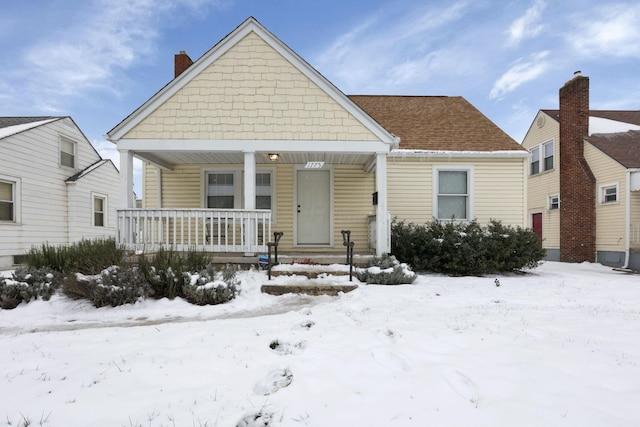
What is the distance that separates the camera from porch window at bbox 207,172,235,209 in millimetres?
10062

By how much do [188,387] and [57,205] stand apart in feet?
44.4

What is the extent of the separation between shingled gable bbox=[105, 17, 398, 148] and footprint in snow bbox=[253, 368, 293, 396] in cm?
619

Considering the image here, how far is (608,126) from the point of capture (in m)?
15.1

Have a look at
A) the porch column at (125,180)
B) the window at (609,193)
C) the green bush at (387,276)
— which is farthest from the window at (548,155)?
the porch column at (125,180)

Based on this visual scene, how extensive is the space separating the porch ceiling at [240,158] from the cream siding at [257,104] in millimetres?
836

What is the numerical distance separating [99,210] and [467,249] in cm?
1447

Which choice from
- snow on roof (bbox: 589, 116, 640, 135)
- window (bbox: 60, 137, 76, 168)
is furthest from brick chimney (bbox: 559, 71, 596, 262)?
window (bbox: 60, 137, 76, 168)

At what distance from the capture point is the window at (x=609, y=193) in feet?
43.1

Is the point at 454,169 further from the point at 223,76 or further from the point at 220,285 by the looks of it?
the point at 220,285

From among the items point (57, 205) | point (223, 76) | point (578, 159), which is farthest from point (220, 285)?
point (578, 159)

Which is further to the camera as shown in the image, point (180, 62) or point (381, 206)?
point (180, 62)

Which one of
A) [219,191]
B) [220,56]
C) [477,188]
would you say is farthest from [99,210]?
[477,188]

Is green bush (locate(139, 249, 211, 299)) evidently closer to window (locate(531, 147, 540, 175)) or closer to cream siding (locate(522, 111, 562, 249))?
cream siding (locate(522, 111, 562, 249))

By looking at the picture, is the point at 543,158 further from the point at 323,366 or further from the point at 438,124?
the point at 323,366
